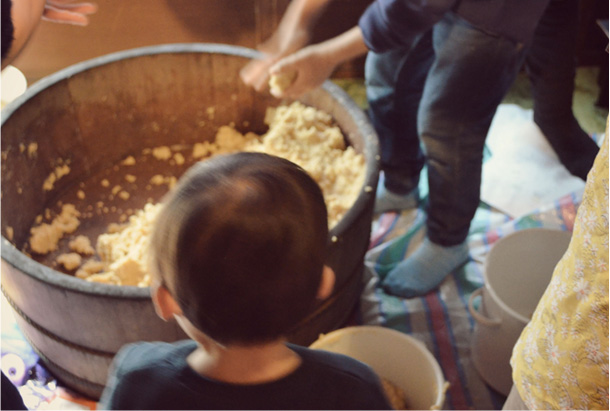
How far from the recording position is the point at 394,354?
1.29 m

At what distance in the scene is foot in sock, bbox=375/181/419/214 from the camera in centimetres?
183

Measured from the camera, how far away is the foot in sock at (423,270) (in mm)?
1601

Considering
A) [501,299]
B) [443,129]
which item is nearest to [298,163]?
[443,129]

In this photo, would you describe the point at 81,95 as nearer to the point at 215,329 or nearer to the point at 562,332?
the point at 215,329

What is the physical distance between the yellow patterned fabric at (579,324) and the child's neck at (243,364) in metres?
0.38

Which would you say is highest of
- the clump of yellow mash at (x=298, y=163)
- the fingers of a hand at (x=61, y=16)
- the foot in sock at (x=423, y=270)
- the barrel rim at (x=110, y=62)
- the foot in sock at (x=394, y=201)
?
the fingers of a hand at (x=61, y=16)

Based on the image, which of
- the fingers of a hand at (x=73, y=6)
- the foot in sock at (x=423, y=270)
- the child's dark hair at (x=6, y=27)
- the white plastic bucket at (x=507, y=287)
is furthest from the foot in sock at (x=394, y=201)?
the child's dark hair at (x=6, y=27)

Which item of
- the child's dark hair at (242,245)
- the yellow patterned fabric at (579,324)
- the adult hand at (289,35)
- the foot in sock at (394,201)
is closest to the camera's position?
the child's dark hair at (242,245)

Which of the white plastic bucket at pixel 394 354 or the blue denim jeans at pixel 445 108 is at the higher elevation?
the blue denim jeans at pixel 445 108

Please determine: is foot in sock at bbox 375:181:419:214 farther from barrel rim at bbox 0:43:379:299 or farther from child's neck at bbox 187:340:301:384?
child's neck at bbox 187:340:301:384

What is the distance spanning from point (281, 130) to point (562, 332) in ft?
3.20

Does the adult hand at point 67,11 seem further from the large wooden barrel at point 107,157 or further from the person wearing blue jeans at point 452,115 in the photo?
the person wearing blue jeans at point 452,115

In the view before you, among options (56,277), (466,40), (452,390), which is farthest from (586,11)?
(56,277)

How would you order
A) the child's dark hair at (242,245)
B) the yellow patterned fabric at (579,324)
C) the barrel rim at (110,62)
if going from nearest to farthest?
1. the child's dark hair at (242,245)
2. the yellow patterned fabric at (579,324)
3. the barrel rim at (110,62)
